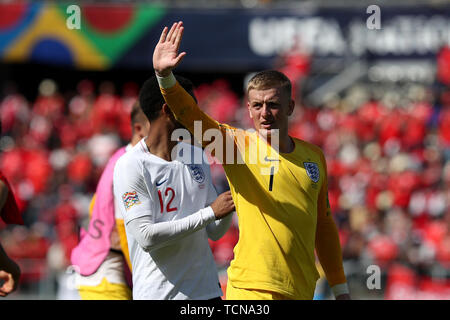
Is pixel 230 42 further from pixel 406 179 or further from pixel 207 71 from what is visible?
pixel 406 179

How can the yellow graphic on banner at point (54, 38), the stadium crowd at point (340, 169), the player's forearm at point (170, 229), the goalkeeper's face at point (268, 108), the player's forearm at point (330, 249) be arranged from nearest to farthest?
the goalkeeper's face at point (268, 108) → the player's forearm at point (170, 229) → the player's forearm at point (330, 249) → the stadium crowd at point (340, 169) → the yellow graphic on banner at point (54, 38)

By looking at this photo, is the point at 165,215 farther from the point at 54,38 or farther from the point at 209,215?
the point at 54,38

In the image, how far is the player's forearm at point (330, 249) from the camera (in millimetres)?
4559

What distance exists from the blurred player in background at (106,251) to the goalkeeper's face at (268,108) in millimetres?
1338

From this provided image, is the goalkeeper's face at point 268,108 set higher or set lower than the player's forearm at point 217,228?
higher

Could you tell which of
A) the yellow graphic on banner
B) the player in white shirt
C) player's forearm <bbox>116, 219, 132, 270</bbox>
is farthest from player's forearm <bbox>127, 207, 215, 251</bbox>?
the yellow graphic on banner

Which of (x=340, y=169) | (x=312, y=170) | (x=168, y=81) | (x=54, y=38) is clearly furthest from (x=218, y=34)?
(x=168, y=81)

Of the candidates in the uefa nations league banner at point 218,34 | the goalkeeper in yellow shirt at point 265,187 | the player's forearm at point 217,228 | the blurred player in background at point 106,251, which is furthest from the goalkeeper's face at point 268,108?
the uefa nations league banner at point 218,34

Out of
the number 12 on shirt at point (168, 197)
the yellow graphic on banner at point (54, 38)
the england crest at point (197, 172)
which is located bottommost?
the number 12 on shirt at point (168, 197)

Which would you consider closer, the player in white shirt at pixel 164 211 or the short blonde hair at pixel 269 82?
the short blonde hair at pixel 269 82

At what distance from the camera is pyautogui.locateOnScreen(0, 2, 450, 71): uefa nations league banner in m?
18.0

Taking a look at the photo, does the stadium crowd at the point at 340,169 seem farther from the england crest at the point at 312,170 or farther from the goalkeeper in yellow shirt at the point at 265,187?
the goalkeeper in yellow shirt at the point at 265,187

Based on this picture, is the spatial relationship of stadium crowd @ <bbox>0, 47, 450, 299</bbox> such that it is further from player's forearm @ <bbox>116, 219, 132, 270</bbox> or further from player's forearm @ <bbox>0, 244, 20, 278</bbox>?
player's forearm @ <bbox>0, 244, 20, 278</bbox>
